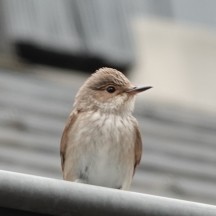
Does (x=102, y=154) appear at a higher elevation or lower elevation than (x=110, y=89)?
lower

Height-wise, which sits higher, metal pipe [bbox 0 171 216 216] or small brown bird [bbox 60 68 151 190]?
metal pipe [bbox 0 171 216 216]

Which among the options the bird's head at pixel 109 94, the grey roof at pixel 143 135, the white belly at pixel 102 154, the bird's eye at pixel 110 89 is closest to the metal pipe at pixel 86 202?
the white belly at pixel 102 154

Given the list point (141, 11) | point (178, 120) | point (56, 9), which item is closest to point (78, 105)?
point (178, 120)

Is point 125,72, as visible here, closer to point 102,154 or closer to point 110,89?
point 110,89

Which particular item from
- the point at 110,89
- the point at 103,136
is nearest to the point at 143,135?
the point at 110,89

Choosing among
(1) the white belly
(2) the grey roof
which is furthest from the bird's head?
(2) the grey roof

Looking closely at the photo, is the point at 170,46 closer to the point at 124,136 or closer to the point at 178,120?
the point at 178,120

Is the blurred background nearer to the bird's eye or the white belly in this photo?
the bird's eye
